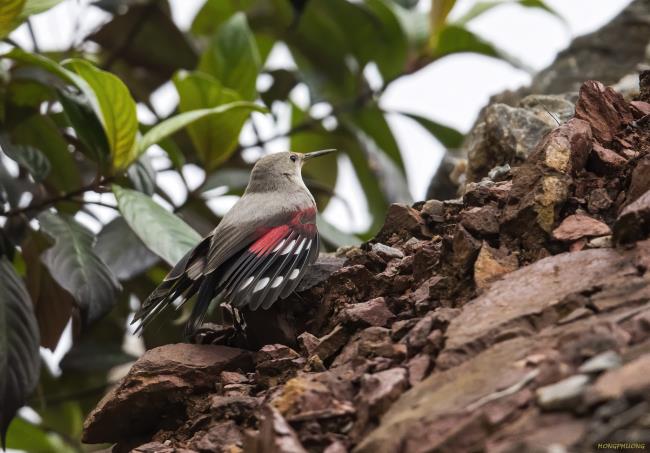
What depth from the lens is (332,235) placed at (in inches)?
196

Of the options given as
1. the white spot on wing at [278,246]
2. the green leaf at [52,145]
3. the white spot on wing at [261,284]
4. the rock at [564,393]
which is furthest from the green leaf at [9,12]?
the rock at [564,393]

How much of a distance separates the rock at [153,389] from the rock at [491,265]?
959 millimetres

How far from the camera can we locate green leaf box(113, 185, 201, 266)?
14.2 ft

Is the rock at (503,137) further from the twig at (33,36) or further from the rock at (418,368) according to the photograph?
the twig at (33,36)

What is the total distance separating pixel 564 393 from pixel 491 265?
998mm

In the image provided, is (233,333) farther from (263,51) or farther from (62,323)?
(263,51)

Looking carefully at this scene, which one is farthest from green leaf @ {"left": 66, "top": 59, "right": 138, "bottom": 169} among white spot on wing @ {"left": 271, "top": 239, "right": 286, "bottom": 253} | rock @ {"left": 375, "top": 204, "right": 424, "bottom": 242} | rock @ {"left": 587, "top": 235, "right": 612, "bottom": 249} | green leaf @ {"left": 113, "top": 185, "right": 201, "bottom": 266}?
rock @ {"left": 587, "top": 235, "right": 612, "bottom": 249}

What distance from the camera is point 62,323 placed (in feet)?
16.4

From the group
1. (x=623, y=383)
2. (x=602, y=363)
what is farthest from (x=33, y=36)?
(x=623, y=383)

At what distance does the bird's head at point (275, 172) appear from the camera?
17.0 ft

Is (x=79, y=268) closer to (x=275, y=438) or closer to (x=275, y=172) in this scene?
(x=275, y=172)

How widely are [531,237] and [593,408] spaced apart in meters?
1.19

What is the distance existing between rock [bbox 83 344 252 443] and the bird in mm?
245

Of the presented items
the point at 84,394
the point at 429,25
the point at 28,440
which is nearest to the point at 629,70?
the point at 429,25
